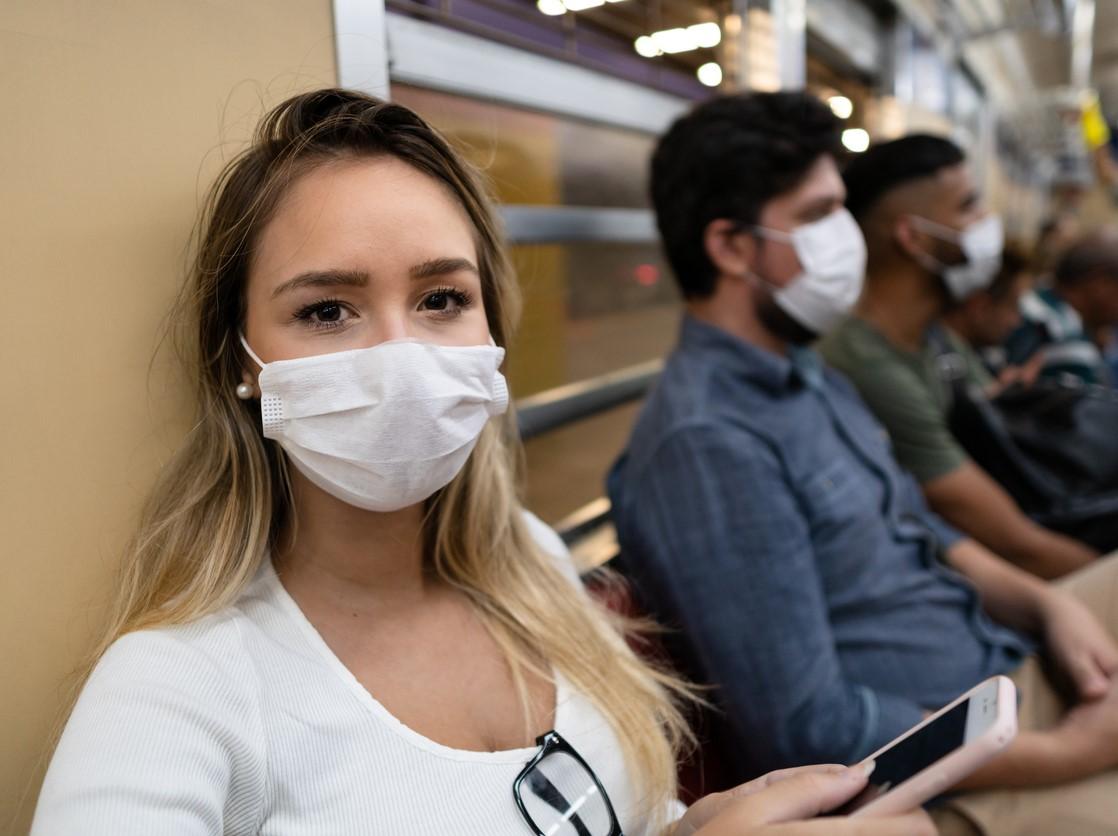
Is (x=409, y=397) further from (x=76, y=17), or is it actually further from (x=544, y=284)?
(x=544, y=284)

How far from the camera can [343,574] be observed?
3.50ft

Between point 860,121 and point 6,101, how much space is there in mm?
4512

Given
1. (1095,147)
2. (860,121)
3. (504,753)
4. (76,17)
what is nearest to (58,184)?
(76,17)

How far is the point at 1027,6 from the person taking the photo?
187 inches

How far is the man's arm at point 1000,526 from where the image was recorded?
227 centimetres

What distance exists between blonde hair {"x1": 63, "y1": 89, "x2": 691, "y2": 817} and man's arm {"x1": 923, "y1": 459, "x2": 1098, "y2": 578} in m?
1.48

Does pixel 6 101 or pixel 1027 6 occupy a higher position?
pixel 1027 6

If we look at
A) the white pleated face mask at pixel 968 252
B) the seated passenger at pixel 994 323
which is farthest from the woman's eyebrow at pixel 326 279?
the seated passenger at pixel 994 323

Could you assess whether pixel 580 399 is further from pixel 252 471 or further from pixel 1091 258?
pixel 1091 258

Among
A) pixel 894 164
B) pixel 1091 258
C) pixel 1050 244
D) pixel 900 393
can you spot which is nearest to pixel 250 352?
pixel 900 393

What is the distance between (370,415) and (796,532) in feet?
2.74

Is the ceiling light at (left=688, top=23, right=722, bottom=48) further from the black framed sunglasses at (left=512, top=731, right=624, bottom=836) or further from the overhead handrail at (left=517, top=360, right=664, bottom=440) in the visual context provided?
the black framed sunglasses at (left=512, top=731, right=624, bottom=836)

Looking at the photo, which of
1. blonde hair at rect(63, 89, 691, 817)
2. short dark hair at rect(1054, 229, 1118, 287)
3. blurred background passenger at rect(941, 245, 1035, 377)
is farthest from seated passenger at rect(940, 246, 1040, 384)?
blonde hair at rect(63, 89, 691, 817)

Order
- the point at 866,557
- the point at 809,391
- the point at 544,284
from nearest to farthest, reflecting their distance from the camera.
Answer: the point at 866,557 < the point at 809,391 < the point at 544,284
